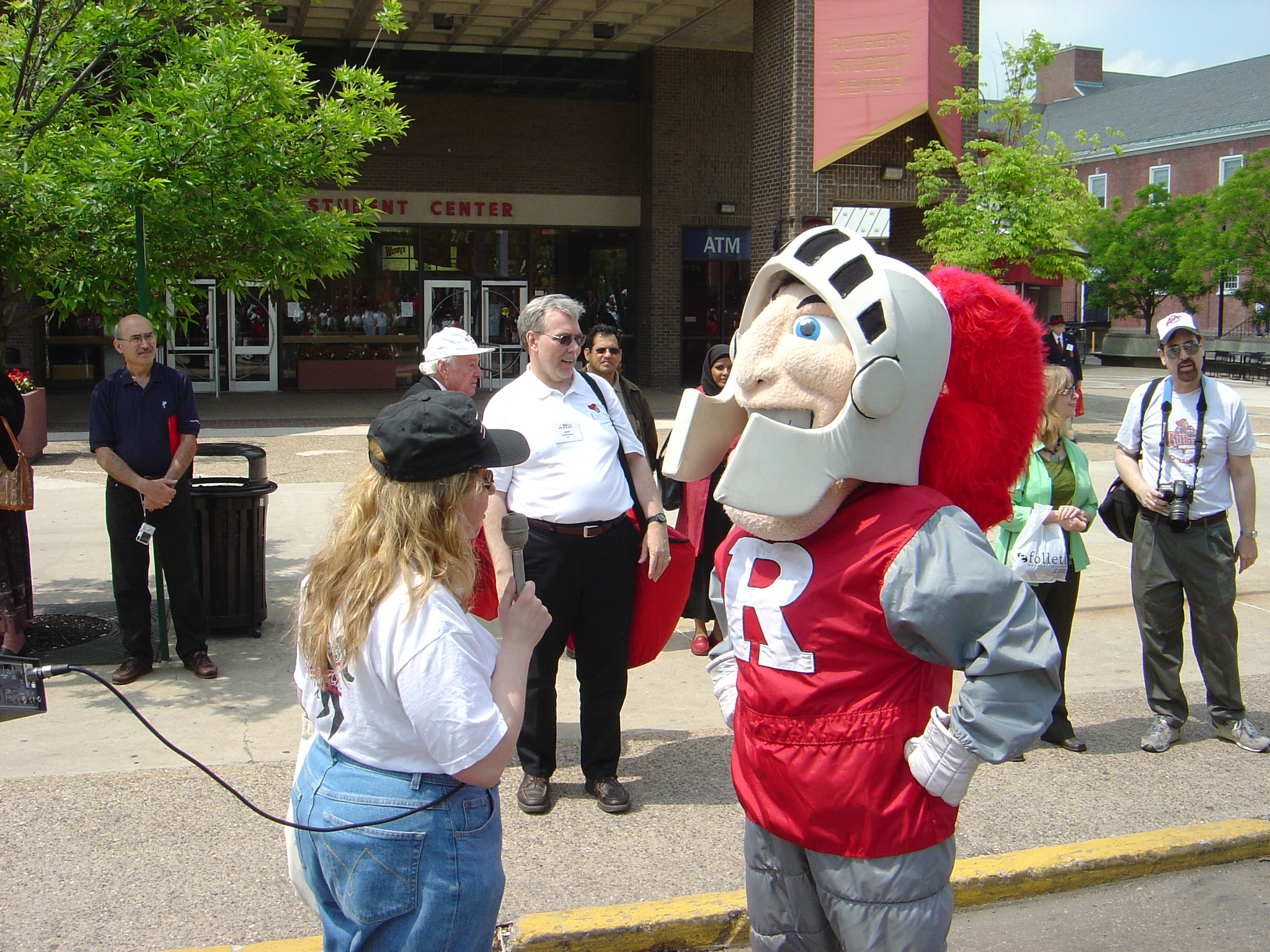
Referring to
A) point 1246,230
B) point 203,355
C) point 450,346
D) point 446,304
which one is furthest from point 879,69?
point 1246,230

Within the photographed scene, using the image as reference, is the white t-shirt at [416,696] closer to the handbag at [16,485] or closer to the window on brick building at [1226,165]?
the handbag at [16,485]

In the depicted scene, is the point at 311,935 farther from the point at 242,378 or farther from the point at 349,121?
the point at 242,378

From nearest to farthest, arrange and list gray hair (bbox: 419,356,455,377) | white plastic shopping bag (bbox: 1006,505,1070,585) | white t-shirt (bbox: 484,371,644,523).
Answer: white t-shirt (bbox: 484,371,644,523) → white plastic shopping bag (bbox: 1006,505,1070,585) → gray hair (bbox: 419,356,455,377)

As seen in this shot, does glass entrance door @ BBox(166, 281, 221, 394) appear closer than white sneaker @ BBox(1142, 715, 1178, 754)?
No

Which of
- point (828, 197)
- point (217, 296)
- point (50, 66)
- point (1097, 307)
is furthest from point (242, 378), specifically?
point (1097, 307)

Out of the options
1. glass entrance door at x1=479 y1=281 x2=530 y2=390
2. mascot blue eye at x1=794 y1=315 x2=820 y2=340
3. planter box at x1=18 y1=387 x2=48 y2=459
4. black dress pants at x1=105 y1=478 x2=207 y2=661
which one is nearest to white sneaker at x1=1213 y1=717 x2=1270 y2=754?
mascot blue eye at x1=794 y1=315 x2=820 y2=340

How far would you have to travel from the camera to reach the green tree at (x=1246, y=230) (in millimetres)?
39062

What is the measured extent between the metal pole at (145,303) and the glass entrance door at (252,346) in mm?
18721

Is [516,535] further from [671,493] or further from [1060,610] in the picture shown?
[671,493]

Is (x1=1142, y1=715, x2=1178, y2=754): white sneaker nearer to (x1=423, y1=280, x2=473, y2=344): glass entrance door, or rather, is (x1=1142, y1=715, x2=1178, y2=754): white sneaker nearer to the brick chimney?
(x1=423, y1=280, x2=473, y2=344): glass entrance door

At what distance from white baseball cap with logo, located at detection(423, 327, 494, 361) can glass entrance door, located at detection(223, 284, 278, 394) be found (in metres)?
19.6

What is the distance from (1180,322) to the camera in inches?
195

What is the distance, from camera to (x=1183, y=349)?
194 inches

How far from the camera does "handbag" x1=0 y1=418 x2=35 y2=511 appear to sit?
5.75 meters
